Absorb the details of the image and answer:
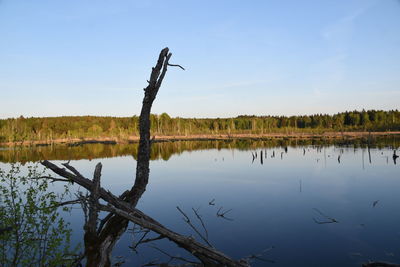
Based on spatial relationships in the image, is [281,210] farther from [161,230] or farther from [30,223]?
[30,223]

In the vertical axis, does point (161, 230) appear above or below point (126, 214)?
below

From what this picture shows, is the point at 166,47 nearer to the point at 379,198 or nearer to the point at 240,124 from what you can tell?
the point at 379,198

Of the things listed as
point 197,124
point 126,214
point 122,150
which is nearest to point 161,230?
point 126,214

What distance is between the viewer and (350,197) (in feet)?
69.2

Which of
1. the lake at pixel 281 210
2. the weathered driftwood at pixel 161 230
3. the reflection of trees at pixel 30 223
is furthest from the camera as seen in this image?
the lake at pixel 281 210

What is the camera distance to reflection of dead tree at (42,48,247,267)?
638cm

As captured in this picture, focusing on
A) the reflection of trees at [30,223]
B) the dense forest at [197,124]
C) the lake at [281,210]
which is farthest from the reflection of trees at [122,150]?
the reflection of trees at [30,223]

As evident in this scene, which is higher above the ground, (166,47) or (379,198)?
(166,47)

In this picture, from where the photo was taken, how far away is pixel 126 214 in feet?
20.7

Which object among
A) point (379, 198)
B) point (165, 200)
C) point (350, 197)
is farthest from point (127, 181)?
point (379, 198)

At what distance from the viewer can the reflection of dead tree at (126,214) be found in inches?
251

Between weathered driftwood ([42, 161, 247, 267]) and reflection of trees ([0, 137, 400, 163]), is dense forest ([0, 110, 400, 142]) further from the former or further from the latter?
weathered driftwood ([42, 161, 247, 267])

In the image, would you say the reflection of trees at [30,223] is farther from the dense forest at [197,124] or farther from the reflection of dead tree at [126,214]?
the dense forest at [197,124]

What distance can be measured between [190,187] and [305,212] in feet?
35.8
